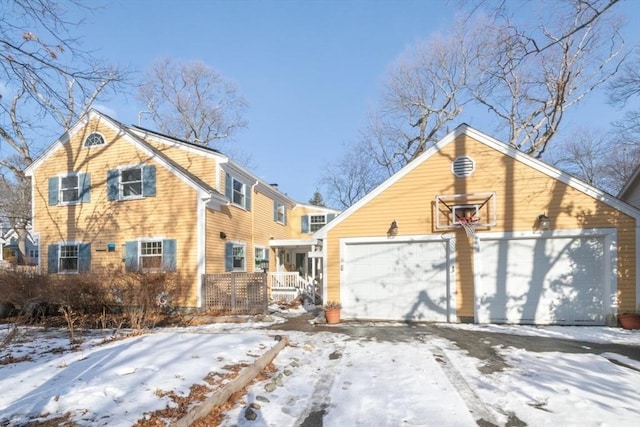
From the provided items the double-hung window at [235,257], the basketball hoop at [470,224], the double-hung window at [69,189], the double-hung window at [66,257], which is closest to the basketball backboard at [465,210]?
the basketball hoop at [470,224]

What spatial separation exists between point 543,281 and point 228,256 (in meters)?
10.3

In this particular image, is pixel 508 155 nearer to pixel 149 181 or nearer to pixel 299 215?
pixel 149 181

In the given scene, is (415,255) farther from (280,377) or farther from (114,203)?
(114,203)

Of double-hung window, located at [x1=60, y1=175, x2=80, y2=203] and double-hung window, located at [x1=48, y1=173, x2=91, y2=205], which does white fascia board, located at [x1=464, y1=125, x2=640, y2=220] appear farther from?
double-hung window, located at [x1=60, y1=175, x2=80, y2=203]

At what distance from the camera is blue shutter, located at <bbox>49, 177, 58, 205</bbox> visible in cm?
1505

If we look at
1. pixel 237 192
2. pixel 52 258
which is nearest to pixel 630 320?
pixel 237 192

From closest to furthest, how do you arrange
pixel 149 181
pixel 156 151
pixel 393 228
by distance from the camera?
pixel 393 228 < pixel 149 181 < pixel 156 151

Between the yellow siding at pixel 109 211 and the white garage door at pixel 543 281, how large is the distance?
9.07m

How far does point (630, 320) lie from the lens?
9.28 meters

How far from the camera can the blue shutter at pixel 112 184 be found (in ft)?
47.0

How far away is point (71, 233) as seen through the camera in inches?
577

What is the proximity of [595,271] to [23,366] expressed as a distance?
1208 cm

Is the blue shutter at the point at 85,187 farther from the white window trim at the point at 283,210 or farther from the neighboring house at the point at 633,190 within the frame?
the neighboring house at the point at 633,190

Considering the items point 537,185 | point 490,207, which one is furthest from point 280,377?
point 537,185
